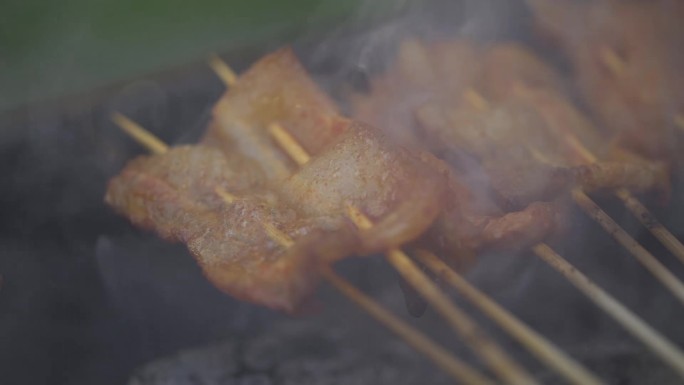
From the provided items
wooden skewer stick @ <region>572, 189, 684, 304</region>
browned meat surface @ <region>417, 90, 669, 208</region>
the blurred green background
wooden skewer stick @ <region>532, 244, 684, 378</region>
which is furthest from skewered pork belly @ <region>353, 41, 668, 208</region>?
the blurred green background

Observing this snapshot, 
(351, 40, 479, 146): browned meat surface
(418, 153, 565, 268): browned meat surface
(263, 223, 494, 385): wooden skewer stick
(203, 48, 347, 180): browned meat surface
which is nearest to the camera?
(263, 223, 494, 385): wooden skewer stick

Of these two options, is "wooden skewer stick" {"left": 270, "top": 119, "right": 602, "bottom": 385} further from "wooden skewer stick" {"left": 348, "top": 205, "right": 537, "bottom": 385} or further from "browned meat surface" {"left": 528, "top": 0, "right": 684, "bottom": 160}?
"browned meat surface" {"left": 528, "top": 0, "right": 684, "bottom": 160}

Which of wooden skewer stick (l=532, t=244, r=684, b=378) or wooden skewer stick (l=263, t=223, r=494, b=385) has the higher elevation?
wooden skewer stick (l=263, t=223, r=494, b=385)

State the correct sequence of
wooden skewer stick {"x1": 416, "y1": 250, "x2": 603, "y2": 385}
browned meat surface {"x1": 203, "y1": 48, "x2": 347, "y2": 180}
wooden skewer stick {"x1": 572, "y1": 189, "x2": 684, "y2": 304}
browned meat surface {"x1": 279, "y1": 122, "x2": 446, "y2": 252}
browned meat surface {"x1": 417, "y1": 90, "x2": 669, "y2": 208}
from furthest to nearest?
1. browned meat surface {"x1": 203, "y1": 48, "x2": 347, "y2": 180}
2. browned meat surface {"x1": 417, "y1": 90, "x2": 669, "y2": 208}
3. browned meat surface {"x1": 279, "y1": 122, "x2": 446, "y2": 252}
4. wooden skewer stick {"x1": 572, "y1": 189, "x2": 684, "y2": 304}
5. wooden skewer stick {"x1": 416, "y1": 250, "x2": 603, "y2": 385}

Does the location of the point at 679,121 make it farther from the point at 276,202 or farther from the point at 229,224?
the point at 229,224

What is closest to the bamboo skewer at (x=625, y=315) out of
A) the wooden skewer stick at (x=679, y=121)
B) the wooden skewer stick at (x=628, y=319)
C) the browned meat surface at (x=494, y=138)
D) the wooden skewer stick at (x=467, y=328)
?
the wooden skewer stick at (x=628, y=319)

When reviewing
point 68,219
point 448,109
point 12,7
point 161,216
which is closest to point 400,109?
point 448,109

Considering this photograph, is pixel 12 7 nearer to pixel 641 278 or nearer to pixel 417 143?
pixel 417 143

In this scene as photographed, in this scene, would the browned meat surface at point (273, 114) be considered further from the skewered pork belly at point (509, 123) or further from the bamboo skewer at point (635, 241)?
the bamboo skewer at point (635, 241)
